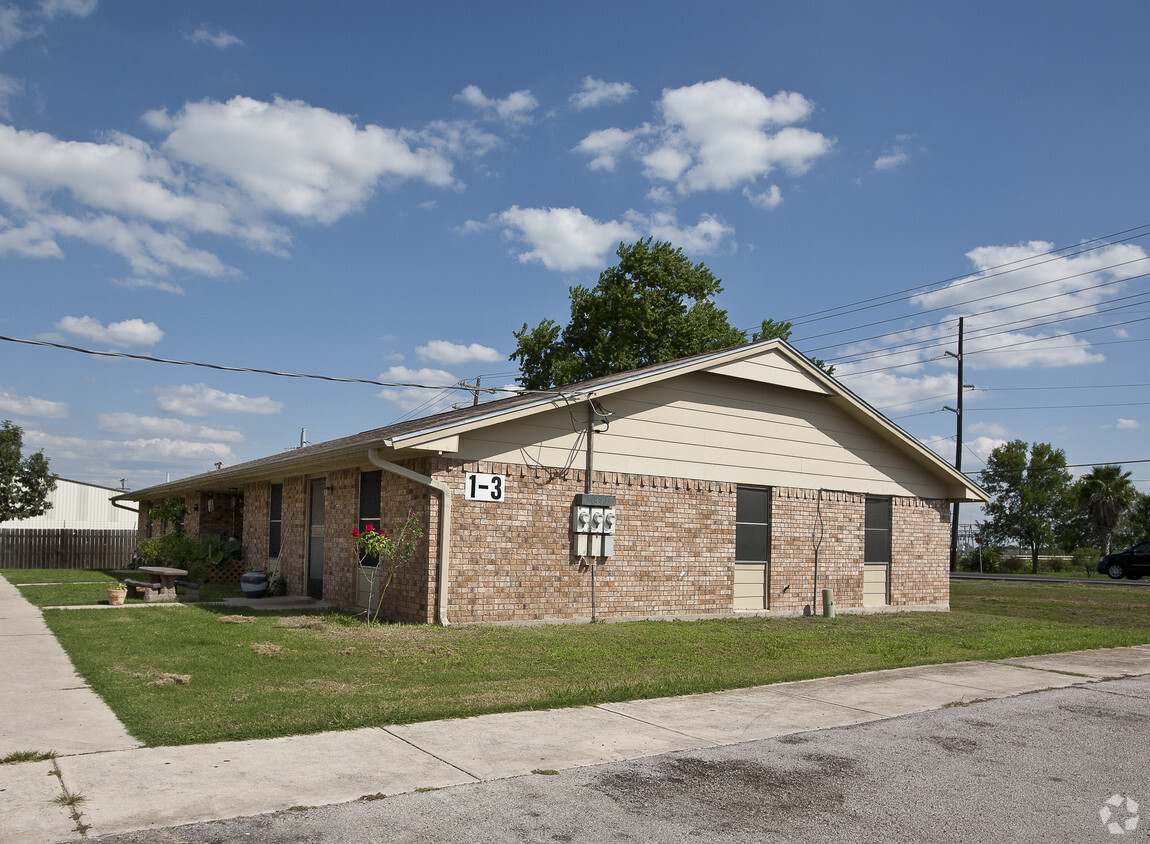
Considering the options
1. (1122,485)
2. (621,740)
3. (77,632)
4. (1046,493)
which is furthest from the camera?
(1046,493)

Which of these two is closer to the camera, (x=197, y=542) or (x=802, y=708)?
(x=802, y=708)

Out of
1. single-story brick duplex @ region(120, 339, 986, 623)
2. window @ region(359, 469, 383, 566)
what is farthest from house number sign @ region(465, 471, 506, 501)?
window @ region(359, 469, 383, 566)

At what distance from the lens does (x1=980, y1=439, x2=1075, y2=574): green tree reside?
193 ft

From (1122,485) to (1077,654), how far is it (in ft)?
135

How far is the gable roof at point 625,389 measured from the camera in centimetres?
1256

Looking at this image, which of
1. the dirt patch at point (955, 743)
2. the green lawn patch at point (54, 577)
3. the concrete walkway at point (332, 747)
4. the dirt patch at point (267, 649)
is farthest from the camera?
the green lawn patch at point (54, 577)

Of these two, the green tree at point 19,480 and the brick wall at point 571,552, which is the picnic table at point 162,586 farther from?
the green tree at point 19,480

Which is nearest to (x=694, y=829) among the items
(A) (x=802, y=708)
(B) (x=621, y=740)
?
(B) (x=621, y=740)

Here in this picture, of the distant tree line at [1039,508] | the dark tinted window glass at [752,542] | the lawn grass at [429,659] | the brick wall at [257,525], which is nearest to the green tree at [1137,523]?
the distant tree line at [1039,508]

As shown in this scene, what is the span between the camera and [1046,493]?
195 feet

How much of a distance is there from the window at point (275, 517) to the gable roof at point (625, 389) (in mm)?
433

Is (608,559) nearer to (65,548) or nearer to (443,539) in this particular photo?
(443,539)

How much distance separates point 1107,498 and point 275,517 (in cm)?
4392

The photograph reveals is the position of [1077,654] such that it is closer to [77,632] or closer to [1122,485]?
[77,632]
